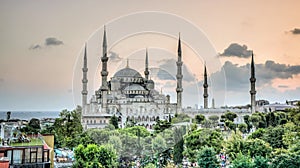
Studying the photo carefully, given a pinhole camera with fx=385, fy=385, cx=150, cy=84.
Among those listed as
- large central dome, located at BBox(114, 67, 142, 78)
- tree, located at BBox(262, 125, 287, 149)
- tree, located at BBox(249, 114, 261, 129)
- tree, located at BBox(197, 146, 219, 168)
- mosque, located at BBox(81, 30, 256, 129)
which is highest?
large central dome, located at BBox(114, 67, 142, 78)

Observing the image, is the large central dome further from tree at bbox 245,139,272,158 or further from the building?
tree at bbox 245,139,272,158

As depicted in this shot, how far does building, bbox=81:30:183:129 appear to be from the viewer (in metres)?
22.0

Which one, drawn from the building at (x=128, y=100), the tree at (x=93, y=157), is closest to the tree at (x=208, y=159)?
the tree at (x=93, y=157)

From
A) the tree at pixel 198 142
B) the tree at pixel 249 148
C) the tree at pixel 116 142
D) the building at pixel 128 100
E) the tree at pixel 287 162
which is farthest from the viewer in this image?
the building at pixel 128 100

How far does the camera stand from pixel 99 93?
2431 cm

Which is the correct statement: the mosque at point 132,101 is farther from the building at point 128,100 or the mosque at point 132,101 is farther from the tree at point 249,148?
the tree at point 249,148

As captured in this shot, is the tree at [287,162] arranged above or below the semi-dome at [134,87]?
below

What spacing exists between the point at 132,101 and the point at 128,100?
289mm

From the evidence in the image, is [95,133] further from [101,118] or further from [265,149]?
[101,118]

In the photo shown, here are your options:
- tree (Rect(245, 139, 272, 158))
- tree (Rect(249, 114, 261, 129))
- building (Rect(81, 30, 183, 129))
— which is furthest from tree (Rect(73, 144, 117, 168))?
tree (Rect(249, 114, 261, 129))

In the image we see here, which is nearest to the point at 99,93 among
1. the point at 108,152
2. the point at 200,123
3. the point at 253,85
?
the point at 200,123

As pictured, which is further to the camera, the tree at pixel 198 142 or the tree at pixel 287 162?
the tree at pixel 198 142

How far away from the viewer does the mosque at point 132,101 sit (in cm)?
2217

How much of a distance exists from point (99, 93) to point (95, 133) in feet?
36.6
